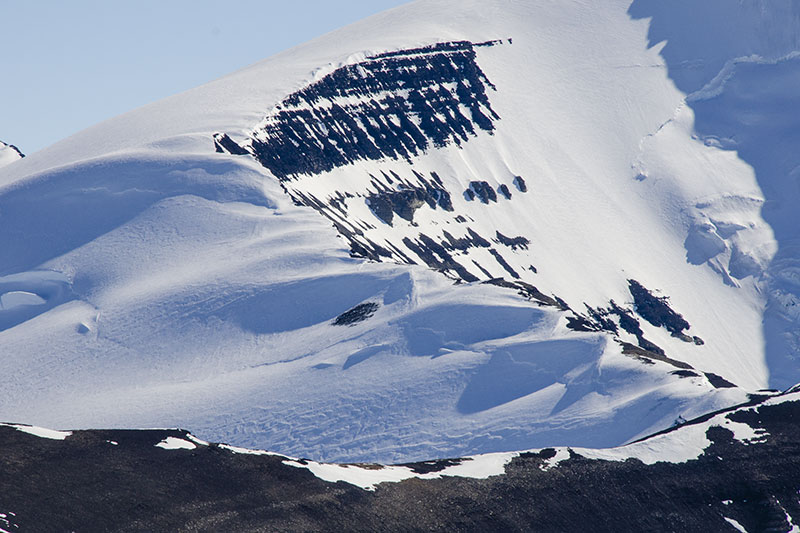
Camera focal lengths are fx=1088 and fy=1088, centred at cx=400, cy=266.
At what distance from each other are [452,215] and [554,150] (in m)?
37.4

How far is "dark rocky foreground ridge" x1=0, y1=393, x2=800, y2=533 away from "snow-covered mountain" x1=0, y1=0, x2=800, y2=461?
10256mm

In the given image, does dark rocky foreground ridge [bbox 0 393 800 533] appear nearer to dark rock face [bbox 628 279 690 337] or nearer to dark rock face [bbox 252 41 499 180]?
dark rock face [bbox 252 41 499 180]

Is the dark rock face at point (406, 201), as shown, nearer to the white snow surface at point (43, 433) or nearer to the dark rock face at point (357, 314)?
the dark rock face at point (357, 314)

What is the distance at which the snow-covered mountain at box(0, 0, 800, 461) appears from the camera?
7319 centimetres

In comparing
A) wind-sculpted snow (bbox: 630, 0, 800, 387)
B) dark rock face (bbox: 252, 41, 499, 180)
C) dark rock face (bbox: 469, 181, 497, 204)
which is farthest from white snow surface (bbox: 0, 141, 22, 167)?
wind-sculpted snow (bbox: 630, 0, 800, 387)

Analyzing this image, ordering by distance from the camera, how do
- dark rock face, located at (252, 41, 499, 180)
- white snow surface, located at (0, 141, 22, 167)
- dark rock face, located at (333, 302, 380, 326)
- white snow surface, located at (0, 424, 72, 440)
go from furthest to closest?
white snow surface, located at (0, 141, 22, 167), dark rock face, located at (252, 41, 499, 180), dark rock face, located at (333, 302, 380, 326), white snow surface, located at (0, 424, 72, 440)

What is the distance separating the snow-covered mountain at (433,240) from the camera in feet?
240

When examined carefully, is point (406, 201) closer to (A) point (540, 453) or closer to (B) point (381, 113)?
(B) point (381, 113)

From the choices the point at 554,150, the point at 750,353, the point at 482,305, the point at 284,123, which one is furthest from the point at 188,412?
the point at 554,150

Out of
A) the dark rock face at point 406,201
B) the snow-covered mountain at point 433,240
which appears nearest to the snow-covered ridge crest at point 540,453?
the snow-covered mountain at point 433,240

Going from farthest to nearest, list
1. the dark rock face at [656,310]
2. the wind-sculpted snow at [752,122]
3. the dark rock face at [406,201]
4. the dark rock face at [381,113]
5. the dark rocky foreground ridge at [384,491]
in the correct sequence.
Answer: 1. the wind-sculpted snow at [752,122]
2. the dark rock face at [656,310]
3. the dark rock face at [381,113]
4. the dark rock face at [406,201]
5. the dark rocky foreground ridge at [384,491]

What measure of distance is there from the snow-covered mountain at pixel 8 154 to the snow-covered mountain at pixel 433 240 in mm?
20800

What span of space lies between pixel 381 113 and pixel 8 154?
2009 inches

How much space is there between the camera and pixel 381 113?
5463 inches
